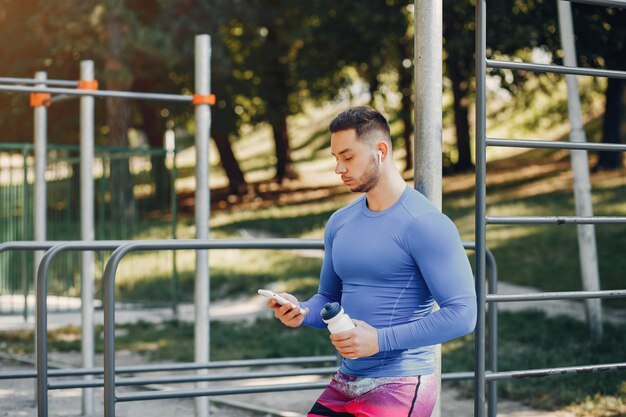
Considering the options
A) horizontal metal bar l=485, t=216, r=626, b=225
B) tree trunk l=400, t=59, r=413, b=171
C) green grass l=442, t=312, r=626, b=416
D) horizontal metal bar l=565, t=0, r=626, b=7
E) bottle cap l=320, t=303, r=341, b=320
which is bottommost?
green grass l=442, t=312, r=626, b=416

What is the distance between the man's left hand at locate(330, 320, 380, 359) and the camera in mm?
3027

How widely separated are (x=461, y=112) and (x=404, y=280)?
24.8 metres

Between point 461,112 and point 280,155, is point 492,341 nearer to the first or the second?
point 461,112

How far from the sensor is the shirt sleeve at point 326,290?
11.3 feet

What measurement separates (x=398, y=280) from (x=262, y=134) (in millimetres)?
51236

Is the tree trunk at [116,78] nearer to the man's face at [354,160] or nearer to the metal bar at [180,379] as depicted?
the metal bar at [180,379]

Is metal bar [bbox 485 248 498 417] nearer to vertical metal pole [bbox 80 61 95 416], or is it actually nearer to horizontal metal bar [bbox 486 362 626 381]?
horizontal metal bar [bbox 486 362 626 381]

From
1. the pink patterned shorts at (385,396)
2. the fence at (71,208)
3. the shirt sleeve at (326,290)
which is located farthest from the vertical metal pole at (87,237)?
the fence at (71,208)

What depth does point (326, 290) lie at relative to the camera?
3557mm

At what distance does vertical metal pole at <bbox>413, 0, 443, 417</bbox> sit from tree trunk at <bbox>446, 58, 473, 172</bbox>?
76.1 feet

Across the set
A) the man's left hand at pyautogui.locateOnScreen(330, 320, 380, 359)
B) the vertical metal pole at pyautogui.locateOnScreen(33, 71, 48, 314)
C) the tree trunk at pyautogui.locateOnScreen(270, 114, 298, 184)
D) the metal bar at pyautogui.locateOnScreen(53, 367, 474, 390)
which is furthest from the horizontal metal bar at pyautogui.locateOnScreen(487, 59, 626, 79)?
the tree trunk at pyautogui.locateOnScreen(270, 114, 298, 184)

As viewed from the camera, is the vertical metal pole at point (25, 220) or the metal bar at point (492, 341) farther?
the vertical metal pole at point (25, 220)

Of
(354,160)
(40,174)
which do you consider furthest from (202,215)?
(354,160)

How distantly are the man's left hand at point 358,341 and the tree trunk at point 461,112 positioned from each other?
24.0 meters
